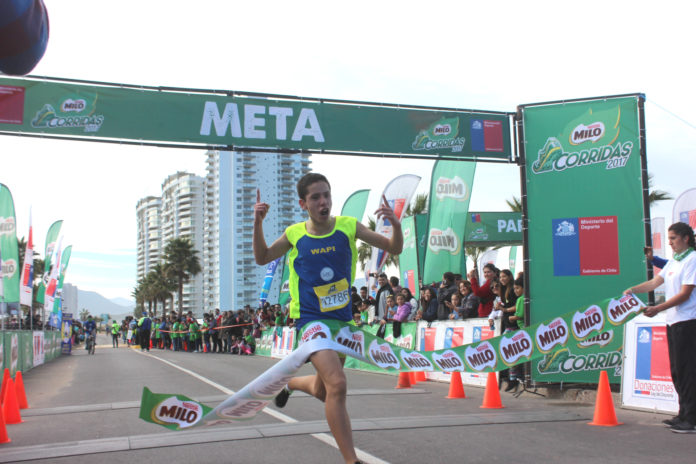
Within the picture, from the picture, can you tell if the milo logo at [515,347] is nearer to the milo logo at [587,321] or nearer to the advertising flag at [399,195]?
the milo logo at [587,321]

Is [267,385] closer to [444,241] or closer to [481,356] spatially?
[481,356]

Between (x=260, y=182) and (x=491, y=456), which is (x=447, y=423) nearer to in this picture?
(x=491, y=456)

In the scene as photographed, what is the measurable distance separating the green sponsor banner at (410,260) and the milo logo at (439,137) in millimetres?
6987

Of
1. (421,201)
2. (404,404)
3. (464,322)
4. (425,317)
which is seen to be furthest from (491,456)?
(421,201)

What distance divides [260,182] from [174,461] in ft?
544

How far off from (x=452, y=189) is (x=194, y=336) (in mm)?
23269

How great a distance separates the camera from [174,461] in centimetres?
545

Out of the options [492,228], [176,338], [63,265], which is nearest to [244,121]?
[63,265]

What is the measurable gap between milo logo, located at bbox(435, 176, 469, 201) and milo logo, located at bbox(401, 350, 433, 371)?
31.7ft

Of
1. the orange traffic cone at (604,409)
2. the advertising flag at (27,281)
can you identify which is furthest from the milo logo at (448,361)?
the advertising flag at (27,281)

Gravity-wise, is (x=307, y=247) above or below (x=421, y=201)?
below

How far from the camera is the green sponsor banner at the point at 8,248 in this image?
18969 mm

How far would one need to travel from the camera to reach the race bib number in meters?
4.89

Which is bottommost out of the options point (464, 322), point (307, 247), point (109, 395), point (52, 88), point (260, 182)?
point (109, 395)
